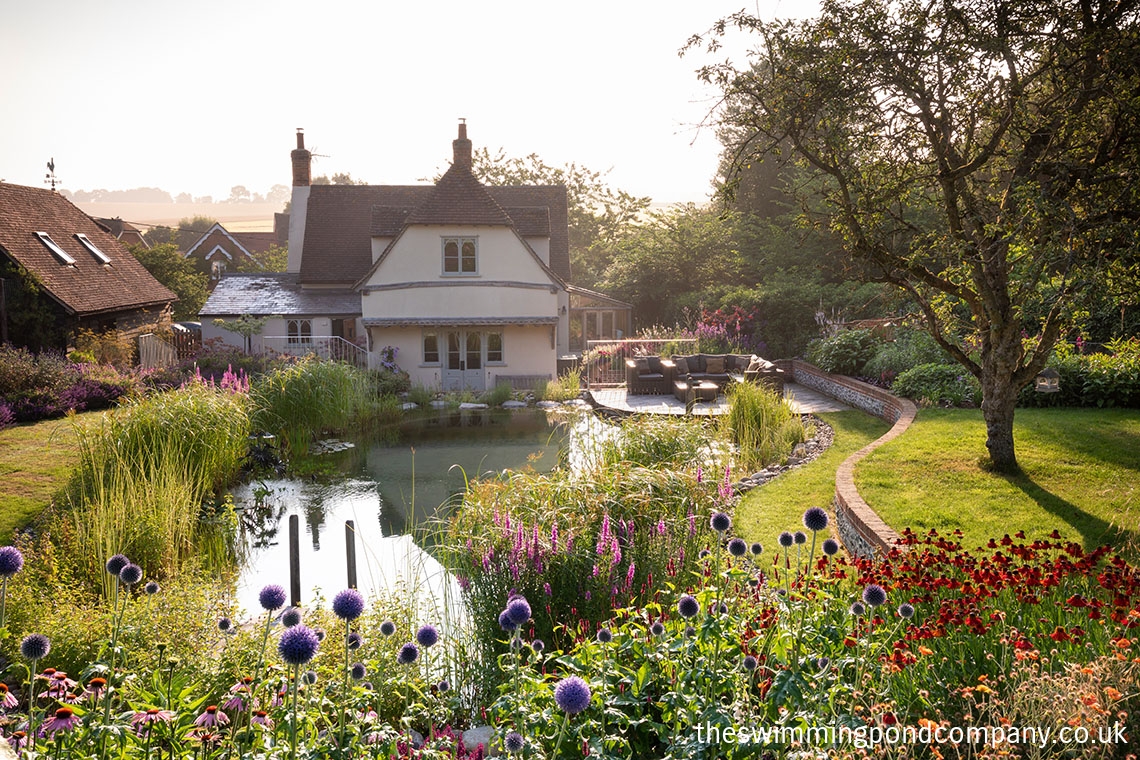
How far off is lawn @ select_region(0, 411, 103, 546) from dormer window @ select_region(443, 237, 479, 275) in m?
12.3

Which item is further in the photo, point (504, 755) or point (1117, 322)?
point (1117, 322)

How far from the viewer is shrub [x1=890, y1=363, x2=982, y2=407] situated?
44.3ft

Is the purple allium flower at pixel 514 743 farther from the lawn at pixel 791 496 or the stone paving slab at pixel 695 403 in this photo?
the stone paving slab at pixel 695 403

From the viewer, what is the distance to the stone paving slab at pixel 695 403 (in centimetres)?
1606

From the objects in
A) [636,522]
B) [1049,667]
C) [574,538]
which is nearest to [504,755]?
[1049,667]

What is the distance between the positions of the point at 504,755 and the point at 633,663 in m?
0.82

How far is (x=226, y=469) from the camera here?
37.7ft

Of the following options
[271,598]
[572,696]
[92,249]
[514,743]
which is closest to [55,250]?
[92,249]

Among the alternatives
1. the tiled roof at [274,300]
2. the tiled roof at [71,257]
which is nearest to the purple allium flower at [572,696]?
the tiled roof at [71,257]

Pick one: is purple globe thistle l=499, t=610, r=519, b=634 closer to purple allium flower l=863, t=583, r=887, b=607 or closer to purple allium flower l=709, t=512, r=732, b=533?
purple allium flower l=709, t=512, r=732, b=533

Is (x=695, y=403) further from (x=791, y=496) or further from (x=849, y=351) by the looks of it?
(x=791, y=496)

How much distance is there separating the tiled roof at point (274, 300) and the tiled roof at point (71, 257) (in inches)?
71.9

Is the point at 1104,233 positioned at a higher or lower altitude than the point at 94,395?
higher

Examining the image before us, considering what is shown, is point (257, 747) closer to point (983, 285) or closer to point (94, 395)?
point (983, 285)
